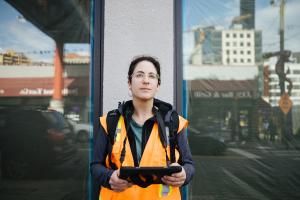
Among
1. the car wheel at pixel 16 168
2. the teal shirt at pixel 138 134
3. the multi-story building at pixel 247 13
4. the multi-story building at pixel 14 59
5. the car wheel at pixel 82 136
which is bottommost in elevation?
the car wheel at pixel 16 168

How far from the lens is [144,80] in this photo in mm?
2061

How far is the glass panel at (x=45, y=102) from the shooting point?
3.21m

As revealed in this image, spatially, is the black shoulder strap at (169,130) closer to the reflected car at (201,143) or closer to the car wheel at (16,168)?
the reflected car at (201,143)

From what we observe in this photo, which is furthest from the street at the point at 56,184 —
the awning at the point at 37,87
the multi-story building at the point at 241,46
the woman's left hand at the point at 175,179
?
the multi-story building at the point at 241,46

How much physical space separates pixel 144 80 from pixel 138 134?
0.34 m

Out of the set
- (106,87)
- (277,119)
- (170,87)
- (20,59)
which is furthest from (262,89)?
(20,59)

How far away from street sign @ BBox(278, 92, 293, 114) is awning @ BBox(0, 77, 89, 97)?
193 centimetres

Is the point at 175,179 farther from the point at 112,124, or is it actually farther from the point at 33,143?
the point at 33,143

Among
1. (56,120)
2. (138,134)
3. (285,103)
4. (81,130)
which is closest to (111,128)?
(138,134)

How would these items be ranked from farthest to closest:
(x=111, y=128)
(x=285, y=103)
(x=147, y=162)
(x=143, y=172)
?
(x=285, y=103) < (x=111, y=128) < (x=147, y=162) < (x=143, y=172)

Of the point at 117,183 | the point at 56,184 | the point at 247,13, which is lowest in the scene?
the point at 56,184

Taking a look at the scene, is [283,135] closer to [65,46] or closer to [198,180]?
[198,180]

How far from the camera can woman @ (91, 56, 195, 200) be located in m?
1.99

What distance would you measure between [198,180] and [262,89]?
110 centimetres
